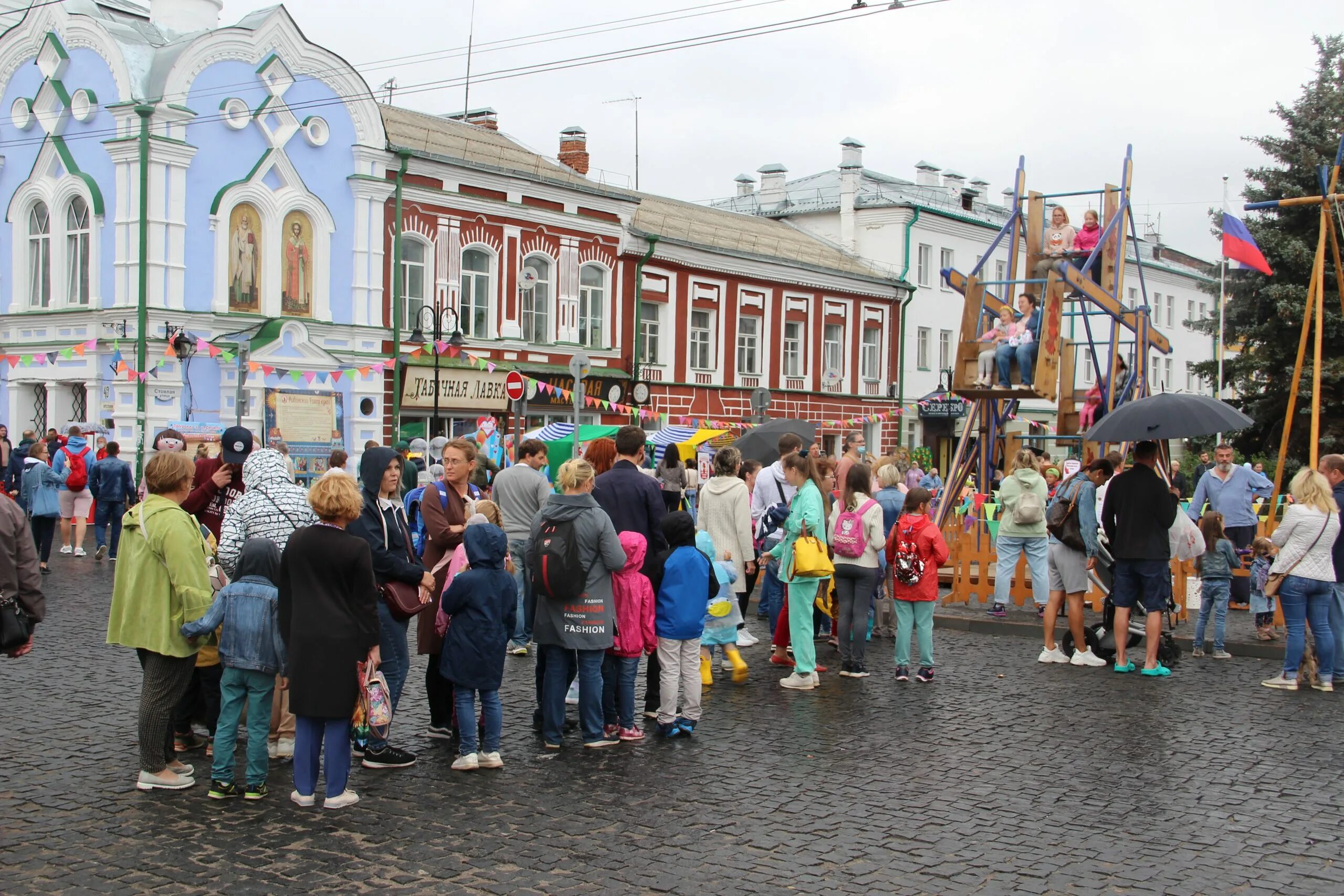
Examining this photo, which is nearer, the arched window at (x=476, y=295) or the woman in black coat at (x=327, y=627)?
the woman in black coat at (x=327, y=627)

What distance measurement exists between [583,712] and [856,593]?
336 cm

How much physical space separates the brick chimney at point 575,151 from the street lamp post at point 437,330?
9.04 m

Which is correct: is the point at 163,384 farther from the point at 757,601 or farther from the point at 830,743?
the point at 830,743

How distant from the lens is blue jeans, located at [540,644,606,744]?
821cm

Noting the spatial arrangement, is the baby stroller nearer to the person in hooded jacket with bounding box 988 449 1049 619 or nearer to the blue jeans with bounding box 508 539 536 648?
the person in hooded jacket with bounding box 988 449 1049 619

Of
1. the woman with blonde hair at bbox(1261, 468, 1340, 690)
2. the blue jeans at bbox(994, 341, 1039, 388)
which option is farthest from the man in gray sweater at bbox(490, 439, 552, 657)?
the blue jeans at bbox(994, 341, 1039, 388)

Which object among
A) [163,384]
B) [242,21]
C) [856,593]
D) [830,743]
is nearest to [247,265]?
[163,384]

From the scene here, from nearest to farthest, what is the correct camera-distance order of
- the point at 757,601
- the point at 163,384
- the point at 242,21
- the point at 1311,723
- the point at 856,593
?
1. the point at 1311,723
2. the point at 856,593
3. the point at 757,601
4. the point at 163,384
5. the point at 242,21

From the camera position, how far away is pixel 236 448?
323 inches

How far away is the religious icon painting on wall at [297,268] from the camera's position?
26.3 metres

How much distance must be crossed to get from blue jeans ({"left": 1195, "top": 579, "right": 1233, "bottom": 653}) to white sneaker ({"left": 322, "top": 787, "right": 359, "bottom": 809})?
28.2 ft

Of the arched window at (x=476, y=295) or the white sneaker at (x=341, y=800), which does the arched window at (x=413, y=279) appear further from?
the white sneaker at (x=341, y=800)

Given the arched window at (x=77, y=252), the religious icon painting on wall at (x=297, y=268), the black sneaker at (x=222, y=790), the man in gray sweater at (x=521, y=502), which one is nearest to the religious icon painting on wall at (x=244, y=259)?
the religious icon painting on wall at (x=297, y=268)

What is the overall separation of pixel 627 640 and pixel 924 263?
3896 cm
